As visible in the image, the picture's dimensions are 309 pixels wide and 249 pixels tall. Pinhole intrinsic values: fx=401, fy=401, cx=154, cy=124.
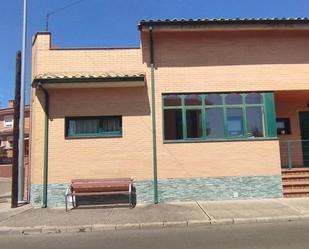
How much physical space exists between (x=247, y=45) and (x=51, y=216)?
880 centimetres

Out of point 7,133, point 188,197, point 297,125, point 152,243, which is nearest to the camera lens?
point 152,243

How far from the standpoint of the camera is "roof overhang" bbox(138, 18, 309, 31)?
44.8ft

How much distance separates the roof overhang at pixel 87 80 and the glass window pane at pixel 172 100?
1.10 meters

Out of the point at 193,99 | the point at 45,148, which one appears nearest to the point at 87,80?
the point at 45,148

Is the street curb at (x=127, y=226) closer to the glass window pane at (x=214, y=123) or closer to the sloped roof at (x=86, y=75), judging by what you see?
the glass window pane at (x=214, y=123)

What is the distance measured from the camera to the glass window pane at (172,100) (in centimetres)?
1405

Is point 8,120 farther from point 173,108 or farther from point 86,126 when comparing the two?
point 173,108

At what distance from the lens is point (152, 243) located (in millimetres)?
8219

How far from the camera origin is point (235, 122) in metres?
14.1

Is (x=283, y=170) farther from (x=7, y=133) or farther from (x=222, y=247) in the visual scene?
(x=7, y=133)

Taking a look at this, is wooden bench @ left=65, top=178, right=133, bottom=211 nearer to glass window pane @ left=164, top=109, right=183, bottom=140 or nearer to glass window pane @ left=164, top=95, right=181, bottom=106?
glass window pane @ left=164, top=109, right=183, bottom=140

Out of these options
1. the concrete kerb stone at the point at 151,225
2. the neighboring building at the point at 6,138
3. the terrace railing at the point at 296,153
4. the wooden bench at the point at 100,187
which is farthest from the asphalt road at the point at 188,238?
the neighboring building at the point at 6,138

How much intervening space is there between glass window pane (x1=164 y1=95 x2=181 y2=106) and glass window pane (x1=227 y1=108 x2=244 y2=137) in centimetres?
179

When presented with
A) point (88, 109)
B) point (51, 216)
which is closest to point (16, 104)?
point (88, 109)
